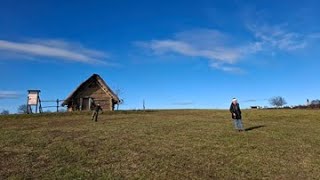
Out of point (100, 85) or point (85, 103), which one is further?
point (100, 85)

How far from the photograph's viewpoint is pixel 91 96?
71312 mm

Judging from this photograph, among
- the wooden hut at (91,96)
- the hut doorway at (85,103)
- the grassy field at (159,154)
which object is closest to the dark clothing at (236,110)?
the grassy field at (159,154)

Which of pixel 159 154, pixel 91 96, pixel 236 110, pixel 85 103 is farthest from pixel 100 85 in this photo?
pixel 159 154

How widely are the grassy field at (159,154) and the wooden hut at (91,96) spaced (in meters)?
36.9

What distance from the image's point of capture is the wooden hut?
7044cm

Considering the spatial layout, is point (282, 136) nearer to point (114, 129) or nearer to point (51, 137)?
point (114, 129)

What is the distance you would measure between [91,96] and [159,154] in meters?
48.9

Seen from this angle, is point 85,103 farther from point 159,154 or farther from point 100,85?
point 159,154

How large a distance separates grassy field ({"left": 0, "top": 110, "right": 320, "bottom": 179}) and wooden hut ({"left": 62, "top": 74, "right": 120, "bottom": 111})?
121 ft

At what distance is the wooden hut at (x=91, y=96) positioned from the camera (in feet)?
231

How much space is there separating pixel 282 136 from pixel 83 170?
16305 mm

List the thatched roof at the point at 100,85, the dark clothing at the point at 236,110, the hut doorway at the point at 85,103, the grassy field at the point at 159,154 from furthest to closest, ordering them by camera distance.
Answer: the hut doorway at the point at 85,103 → the thatched roof at the point at 100,85 → the dark clothing at the point at 236,110 → the grassy field at the point at 159,154

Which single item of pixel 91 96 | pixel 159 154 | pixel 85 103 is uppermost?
pixel 91 96

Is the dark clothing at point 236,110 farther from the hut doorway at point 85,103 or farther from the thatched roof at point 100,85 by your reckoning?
the hut doorway at point 85,103
